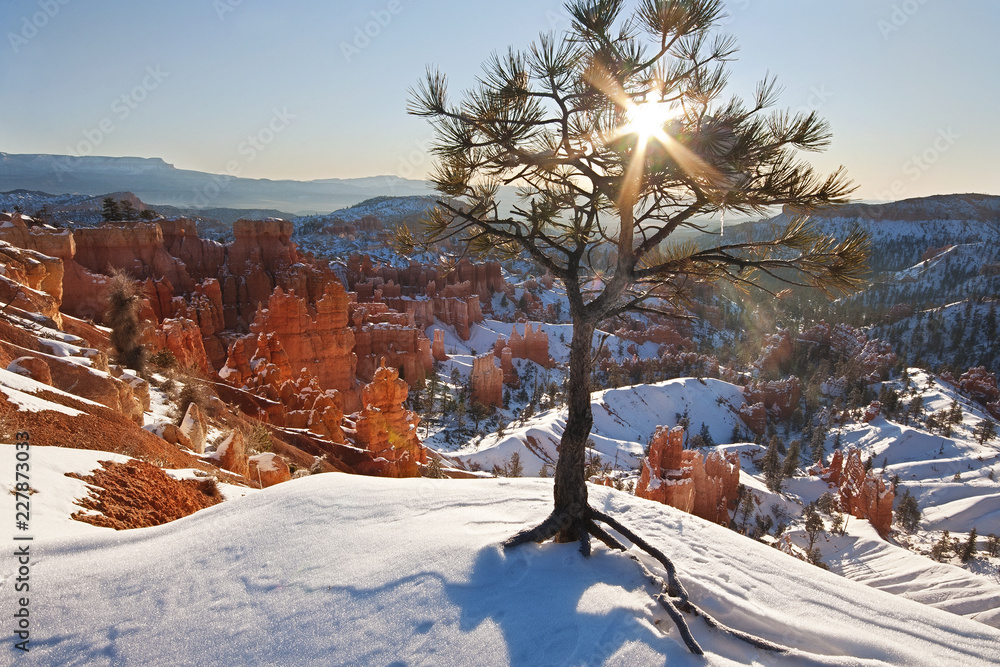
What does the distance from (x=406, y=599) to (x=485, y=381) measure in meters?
36.0

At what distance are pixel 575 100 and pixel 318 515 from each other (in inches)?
157

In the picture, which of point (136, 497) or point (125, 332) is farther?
point (125, 332)

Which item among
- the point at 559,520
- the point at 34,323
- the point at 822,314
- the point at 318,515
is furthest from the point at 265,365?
the point at 822,314

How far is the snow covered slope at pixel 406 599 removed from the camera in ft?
8.10

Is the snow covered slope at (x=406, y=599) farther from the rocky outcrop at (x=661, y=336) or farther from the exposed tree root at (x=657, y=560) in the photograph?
the rocky outcrop at (x=661, y=336)

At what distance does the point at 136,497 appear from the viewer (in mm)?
4320

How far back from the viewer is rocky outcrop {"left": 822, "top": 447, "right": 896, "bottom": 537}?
27078 mm

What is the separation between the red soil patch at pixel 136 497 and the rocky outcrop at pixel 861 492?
34020 mm

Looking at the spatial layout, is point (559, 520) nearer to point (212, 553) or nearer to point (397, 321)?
point (212, 553)

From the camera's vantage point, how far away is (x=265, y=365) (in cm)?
1633

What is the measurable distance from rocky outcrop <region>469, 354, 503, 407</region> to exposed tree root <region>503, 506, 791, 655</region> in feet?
114

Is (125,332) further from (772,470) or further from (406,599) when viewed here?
(772,470)

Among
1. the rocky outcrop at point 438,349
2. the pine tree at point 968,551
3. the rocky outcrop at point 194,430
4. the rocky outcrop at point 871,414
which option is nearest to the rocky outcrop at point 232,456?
the rocky outcrop at point 194,430

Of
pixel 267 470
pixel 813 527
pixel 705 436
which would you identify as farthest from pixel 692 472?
pixel 267 470
